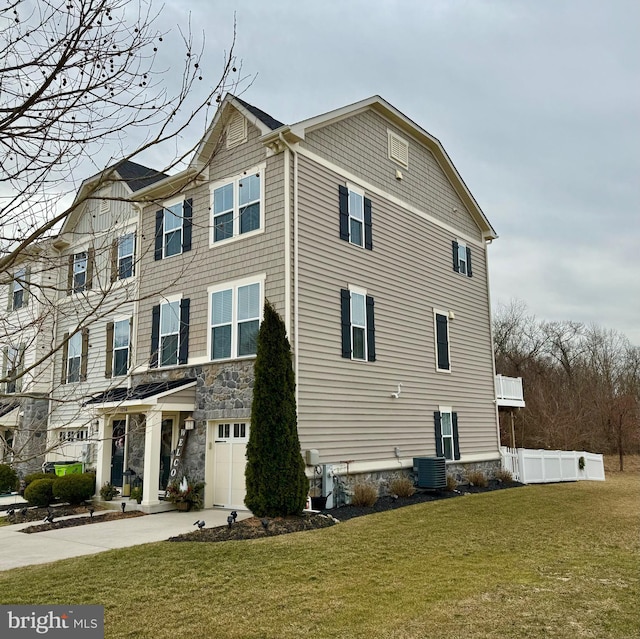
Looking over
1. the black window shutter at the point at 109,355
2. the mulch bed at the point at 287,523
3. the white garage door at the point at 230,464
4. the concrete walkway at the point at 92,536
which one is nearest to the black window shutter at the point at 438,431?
the mulch bed at the point at 287,523

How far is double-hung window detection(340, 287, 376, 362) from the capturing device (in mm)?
13578

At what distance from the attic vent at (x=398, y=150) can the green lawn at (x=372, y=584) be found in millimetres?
10046

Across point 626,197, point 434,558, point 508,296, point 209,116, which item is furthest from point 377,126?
point 508,296

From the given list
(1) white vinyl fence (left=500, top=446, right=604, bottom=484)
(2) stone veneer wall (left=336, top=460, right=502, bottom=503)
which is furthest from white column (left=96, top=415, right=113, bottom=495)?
(1) white vinyl fence (left=500, top=446, right=604, bottom=484)

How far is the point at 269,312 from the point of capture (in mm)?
11625

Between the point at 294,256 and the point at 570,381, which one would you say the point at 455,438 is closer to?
the point at 294,256

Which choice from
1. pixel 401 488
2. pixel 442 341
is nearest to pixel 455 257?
pixel 442 341

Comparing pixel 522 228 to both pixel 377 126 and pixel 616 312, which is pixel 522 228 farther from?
pixel 616 312

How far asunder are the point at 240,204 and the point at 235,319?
2.68 metres

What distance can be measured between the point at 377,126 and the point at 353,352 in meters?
6.37

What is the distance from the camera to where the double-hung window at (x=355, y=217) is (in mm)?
14203

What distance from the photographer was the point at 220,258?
1405 centimetres

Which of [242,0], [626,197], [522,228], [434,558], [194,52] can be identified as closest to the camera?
[194,52]

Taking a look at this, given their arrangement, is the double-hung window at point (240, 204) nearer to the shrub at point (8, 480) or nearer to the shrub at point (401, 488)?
the shrub at point (401, 488)
